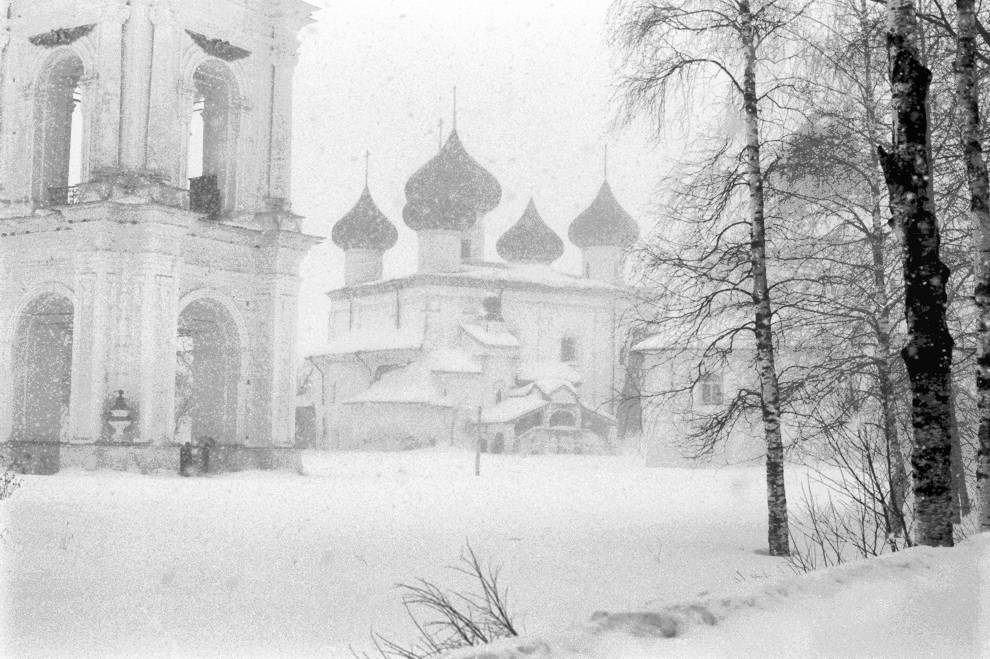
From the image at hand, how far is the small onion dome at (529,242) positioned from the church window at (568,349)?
5428 millimetres

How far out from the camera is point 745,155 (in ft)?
46.6

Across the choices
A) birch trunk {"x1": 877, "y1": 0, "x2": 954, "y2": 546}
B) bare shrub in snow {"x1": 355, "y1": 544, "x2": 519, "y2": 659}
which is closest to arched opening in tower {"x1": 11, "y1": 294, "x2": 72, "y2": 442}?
bare shrub in snow {"x1": 355, "y1": 544, "x2": 519, "y2": 659}

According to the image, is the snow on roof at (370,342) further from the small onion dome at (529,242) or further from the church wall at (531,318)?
the small onion dome at (529,242)

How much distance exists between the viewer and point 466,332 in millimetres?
51688

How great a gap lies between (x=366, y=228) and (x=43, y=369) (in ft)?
90.4

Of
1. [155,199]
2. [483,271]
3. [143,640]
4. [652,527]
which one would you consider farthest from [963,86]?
[483,271]

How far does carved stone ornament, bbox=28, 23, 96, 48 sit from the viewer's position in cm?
2852

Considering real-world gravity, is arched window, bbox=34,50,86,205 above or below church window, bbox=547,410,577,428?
above

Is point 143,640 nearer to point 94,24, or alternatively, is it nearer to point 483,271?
point 94,24

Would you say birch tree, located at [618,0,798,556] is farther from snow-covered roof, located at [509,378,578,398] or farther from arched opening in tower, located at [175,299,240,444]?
snow-covered roof, located at [509,378,578,398]

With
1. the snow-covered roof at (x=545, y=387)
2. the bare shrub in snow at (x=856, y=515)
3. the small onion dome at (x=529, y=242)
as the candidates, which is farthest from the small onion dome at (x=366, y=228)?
the bare shrub in snow at (x=856, y=515)

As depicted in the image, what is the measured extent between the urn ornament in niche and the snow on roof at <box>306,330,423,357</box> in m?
24.9

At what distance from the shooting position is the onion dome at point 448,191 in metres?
53.2

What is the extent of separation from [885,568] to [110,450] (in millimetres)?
23929
